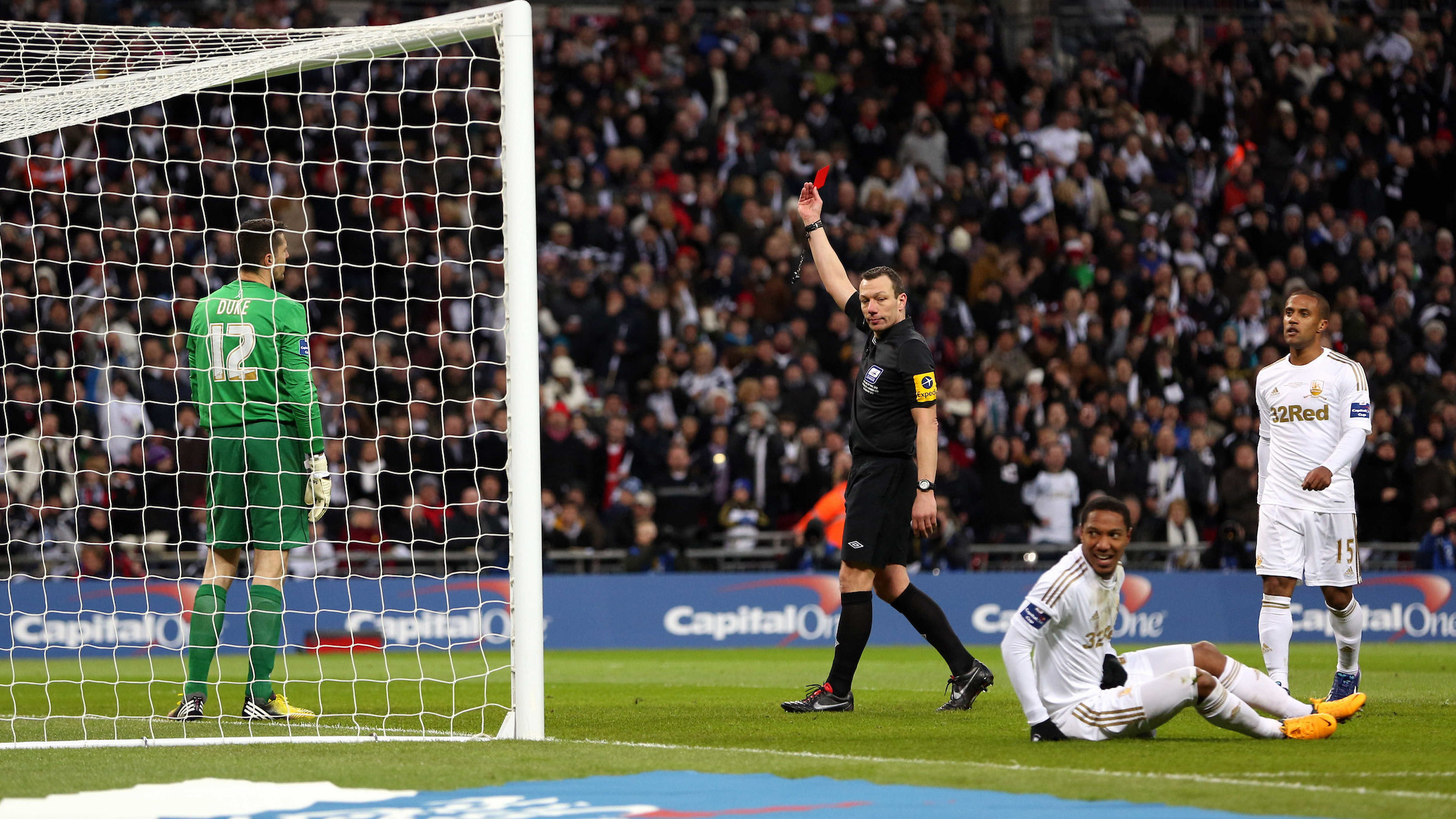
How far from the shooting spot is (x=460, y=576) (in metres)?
16.0

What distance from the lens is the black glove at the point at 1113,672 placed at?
633 cm

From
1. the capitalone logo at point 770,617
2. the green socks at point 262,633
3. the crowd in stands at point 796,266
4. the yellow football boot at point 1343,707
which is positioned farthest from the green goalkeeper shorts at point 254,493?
the capitalone logo at point 770,617

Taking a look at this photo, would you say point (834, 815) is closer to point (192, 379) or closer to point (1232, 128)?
point (192, 379)

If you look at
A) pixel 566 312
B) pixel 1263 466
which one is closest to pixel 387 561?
pixel 566 312

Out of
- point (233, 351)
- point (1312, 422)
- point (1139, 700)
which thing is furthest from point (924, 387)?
point (233, 351)

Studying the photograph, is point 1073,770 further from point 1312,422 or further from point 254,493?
point 254,493

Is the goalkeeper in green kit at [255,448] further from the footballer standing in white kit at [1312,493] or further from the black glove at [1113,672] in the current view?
the footballer standing in white kit at [1312,493]

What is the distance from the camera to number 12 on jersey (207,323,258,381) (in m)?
7.39

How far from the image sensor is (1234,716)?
6164 millimetres

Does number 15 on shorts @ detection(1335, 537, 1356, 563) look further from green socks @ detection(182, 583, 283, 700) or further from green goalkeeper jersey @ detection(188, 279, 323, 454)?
green socks @ detection(182, 583, 283, 700)

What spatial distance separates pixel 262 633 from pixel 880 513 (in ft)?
9.36

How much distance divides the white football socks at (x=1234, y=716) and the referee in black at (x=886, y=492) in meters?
1.85

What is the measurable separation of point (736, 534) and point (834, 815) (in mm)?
11647

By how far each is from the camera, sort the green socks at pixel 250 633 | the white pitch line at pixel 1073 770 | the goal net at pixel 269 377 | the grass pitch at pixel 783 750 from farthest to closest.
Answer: the green socks at pixel 250 633, the goal net at pixel 269 377, the grass pitch at pixel 783 750, the white pitch line at pixel 1073 770
